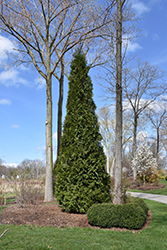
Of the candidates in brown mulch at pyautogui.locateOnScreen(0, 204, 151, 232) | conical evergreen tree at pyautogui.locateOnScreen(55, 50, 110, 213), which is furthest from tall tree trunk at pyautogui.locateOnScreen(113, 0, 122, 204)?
brown mulch at pyautogui.locateOnScreen(0, 204, 151, 232)

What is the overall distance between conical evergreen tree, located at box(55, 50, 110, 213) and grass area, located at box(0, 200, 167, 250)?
128 cm

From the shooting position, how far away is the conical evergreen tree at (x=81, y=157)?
6395 millimetres

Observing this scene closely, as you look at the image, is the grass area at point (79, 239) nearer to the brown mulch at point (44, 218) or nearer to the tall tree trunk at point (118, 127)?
the brown mulch at point (44, 218)

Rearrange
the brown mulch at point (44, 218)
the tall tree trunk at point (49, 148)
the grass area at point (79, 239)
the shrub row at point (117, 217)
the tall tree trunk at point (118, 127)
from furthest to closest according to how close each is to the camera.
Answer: the tall tree trunk at point (49, 148), the tall tree trunk at point (118, 127), the brown mulch at point (44, 218), the shrub row at point (117, 217), the grass area at point (79, 239)

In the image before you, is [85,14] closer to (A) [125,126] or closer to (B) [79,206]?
(B) [79,206]

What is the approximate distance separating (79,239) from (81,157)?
2.62 meters

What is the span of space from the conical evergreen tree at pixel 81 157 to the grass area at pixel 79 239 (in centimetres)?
128

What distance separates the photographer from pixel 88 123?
22.8 ft

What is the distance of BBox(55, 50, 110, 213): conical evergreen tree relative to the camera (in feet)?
21.0

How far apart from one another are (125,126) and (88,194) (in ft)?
78.3

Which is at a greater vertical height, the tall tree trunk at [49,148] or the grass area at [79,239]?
the tall tree trunk at [49,148]

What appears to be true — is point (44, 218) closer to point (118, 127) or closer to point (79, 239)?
point (79, 239)

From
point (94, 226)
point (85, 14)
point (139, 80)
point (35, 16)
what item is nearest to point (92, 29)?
point (85, 14)

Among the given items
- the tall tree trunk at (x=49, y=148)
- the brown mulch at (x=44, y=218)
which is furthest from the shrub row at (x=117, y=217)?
the tall tree trunk at (x=49, y=148)
